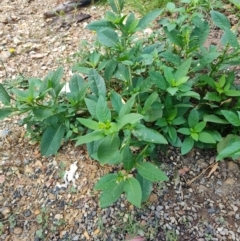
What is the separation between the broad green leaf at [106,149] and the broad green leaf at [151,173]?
6.8 inches

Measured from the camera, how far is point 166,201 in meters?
1.57

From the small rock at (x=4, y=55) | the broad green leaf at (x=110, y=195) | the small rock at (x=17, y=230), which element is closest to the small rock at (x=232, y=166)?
the broad green leaf at (x=110, y=195)

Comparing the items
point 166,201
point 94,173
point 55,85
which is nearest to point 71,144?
point 94,173

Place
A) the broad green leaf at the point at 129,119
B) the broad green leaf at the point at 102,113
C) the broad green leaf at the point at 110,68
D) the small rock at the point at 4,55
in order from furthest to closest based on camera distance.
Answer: the small rock at the point at 4,55 < the broad green leaf at the point at 110,68 < the broad green leaf at the point at 102,113 < the broad green leaf at the point at 129,119

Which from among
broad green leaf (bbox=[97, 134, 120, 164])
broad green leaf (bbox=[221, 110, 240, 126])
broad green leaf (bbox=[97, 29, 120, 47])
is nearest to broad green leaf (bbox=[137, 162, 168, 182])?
broad green leaf (bbox=[97, 134, 120, 164])

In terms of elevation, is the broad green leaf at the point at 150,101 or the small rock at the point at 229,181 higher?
the broad green leaf at the point at 150,101

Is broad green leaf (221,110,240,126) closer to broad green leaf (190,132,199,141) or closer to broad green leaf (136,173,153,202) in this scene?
broad green leaf (190,132,199,141)

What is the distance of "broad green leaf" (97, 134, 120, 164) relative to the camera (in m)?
1.20

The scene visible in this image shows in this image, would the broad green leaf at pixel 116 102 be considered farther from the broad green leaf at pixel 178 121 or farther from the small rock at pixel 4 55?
the small rock at pixel 4 55

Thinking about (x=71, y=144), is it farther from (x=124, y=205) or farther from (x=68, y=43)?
(x=68, y=43)

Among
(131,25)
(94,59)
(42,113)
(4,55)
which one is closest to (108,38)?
(131,25)

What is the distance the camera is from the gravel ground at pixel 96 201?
150 centimetres

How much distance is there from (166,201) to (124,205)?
0.18m

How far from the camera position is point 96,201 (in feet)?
5.21
